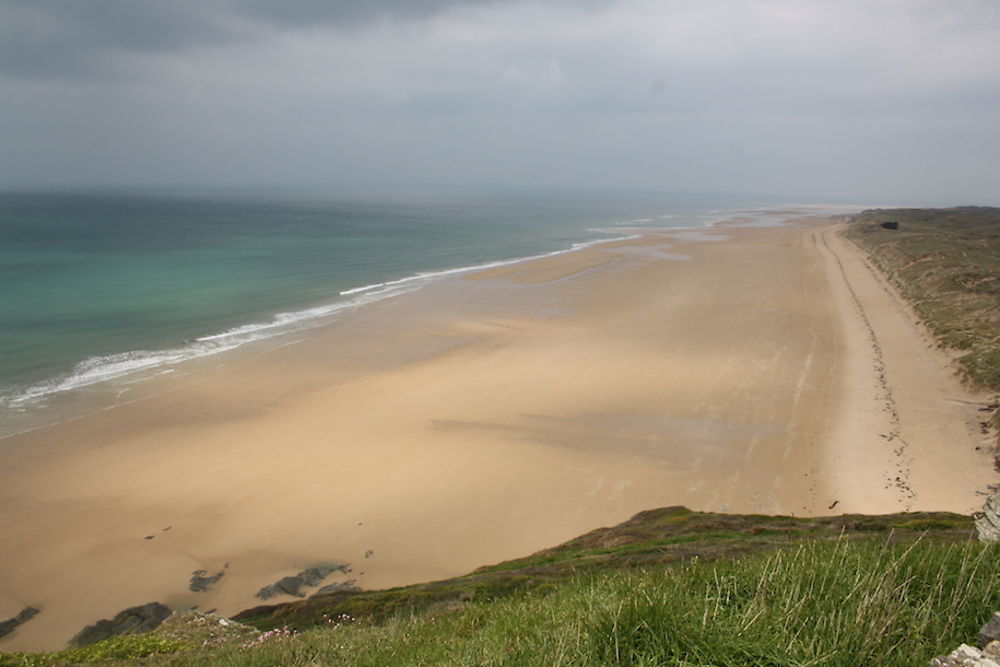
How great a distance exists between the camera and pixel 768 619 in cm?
358

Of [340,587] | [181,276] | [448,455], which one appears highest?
[181,276]

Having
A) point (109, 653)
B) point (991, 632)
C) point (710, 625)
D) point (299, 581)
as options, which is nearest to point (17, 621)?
point (299, 581)

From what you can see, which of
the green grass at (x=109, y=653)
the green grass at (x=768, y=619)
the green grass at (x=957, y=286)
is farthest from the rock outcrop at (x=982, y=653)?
the green grass at (x=957, y=286)

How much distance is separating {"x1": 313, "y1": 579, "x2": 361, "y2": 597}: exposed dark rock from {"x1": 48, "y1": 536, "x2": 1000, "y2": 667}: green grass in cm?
657

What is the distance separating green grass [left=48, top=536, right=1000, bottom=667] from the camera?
10.6 feet

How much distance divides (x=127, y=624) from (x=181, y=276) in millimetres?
38071

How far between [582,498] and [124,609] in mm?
9813

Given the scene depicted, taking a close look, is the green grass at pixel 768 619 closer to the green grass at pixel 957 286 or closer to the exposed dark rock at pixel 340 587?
the exposed dark rock at pixel 340 587

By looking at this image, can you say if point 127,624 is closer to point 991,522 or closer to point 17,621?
point 17,621

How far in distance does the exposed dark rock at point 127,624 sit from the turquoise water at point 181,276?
433 inches

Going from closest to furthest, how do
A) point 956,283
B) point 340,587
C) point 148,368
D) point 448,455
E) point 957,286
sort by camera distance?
point 340,587, point 448,455, point 148,368, point 957,286, point 956,283

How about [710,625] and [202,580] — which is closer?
[710,625]

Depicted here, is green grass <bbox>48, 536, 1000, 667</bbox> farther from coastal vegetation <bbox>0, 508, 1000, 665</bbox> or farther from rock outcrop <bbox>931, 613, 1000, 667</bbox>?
rock outcrop <bbox>931, 613, 1000, 667</bbox>

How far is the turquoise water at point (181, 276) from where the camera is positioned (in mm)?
24141
